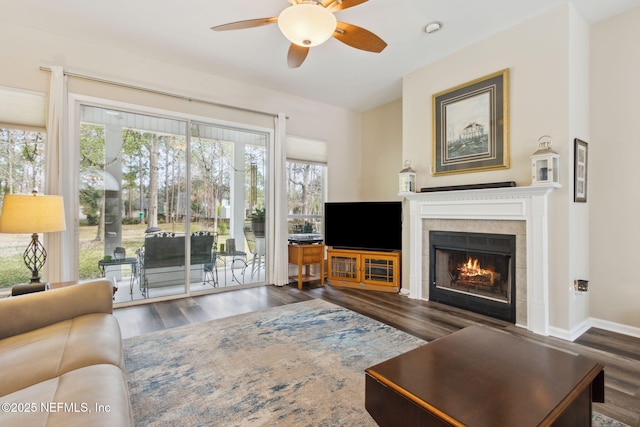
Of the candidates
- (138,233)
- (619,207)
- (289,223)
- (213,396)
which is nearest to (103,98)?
(138,233)

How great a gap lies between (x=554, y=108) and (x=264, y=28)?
299 cm

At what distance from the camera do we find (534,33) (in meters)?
3.04

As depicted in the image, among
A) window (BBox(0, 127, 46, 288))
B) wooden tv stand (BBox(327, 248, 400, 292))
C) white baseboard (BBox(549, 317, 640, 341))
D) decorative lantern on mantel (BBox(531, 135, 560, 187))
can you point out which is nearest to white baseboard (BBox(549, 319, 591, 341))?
white baseboard (BBox(549, 317, 640, 341))

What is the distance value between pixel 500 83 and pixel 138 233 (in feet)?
15.3

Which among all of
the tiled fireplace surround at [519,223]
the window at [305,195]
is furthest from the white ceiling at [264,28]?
the tiled fireplace surround at [519,223]

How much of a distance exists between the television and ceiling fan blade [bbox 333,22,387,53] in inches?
92.2

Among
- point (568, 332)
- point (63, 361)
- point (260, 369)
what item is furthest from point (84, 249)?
point (568, 332)

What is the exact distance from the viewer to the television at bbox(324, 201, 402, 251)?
14.8ft

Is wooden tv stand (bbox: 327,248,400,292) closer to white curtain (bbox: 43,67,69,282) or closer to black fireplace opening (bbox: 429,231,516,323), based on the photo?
black fireplace opening (bbox: 429,231,516,323)

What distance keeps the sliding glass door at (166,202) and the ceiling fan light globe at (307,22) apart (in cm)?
258

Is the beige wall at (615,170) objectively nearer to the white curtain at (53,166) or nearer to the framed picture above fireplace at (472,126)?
the framed picture above fireplace at (472,126)

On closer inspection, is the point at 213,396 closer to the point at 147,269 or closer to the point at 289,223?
the point at 147,269

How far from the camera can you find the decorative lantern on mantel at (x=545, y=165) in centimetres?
281

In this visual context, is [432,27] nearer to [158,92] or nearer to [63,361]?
[158,92]
